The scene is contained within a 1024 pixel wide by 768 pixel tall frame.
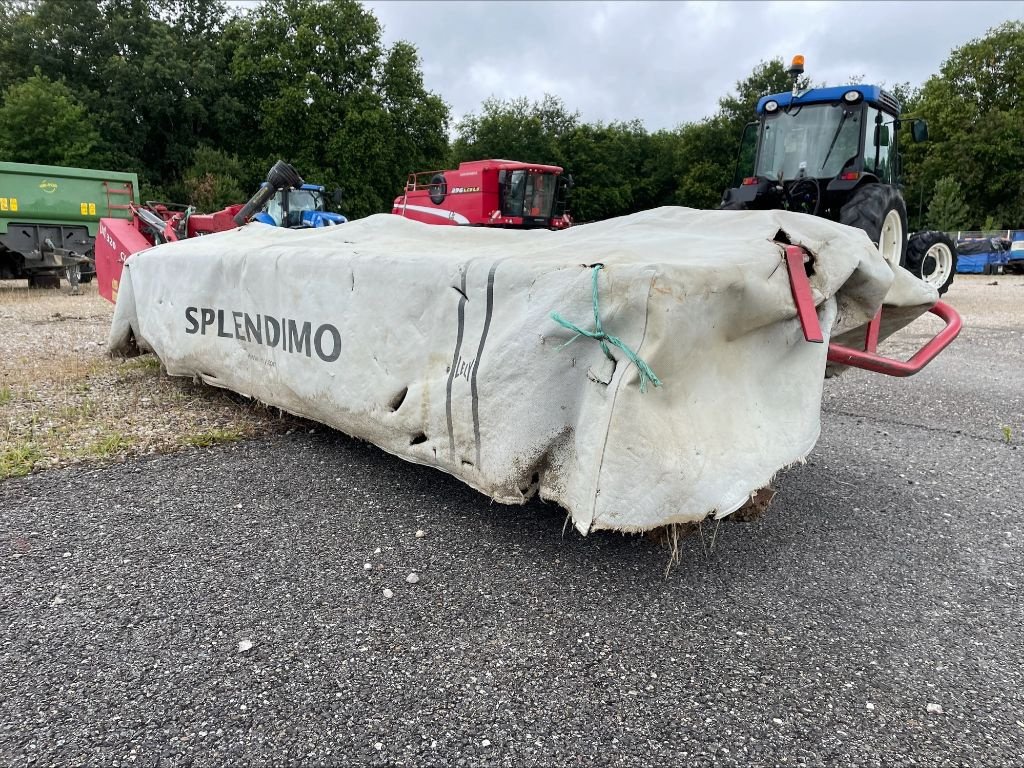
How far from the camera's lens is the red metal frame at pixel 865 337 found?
7.38ft

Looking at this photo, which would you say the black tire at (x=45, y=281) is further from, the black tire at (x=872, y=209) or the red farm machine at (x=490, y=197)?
the black tire at (x=872, y=209)

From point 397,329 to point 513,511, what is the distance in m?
0.89

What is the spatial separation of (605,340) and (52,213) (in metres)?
12.3

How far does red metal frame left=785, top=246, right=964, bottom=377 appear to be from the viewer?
2.25 m

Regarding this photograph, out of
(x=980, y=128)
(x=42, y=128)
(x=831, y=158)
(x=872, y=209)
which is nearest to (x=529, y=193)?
(x=831, y=158)

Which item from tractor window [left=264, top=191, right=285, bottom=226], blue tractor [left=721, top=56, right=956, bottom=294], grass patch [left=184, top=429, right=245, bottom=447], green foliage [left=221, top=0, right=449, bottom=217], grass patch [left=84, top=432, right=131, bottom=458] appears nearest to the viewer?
→ grass patch [left=84, top=432, right=131, bottom=458]

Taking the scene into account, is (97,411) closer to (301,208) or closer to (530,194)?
(301,208)

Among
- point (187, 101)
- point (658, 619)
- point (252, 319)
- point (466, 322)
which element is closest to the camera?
point (658, 619)

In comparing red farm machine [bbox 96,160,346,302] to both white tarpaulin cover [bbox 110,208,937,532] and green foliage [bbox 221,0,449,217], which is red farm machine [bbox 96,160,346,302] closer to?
white tarpaulin cover [bbox 110,208,937,532]

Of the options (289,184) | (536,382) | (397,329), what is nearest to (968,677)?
(536,382)

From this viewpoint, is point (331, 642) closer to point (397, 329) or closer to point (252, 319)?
point (397, 329)

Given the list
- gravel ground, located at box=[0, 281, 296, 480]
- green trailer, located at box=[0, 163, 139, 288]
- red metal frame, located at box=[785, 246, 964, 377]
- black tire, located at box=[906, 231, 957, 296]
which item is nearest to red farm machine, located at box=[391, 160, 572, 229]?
green trailer, located at box=[0, 163, 139, 288]

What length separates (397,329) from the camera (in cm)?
278

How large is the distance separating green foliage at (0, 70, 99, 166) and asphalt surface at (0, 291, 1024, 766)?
26644 mm
